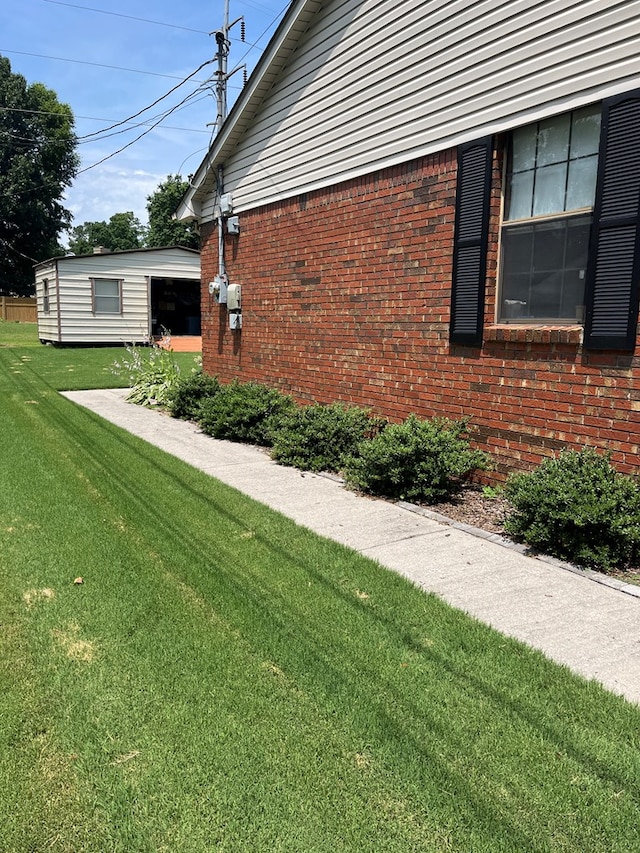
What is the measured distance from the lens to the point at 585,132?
4.80m

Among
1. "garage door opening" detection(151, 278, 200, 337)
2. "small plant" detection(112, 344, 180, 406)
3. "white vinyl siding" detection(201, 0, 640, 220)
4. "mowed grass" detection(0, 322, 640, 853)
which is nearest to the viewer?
"mowed grass" detection(0, 322, 640, 853)

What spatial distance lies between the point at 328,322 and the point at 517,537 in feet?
13.1

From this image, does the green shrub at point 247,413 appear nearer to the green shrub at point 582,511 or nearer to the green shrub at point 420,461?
the green shrub at point 420,461

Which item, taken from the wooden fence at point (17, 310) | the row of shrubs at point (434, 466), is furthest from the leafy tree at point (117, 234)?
the row of shrubs at point (434, 466)

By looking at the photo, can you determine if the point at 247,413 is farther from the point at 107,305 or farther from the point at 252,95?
the point at 107,305

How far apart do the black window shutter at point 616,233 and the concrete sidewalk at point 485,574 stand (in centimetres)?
177

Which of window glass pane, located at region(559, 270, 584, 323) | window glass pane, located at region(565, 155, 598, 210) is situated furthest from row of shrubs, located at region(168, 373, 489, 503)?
window glass pane, located at region(565, 155, 598, 210)

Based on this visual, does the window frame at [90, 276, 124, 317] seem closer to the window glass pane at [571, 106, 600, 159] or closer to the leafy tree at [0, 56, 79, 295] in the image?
the window glass pane at [571, 106, 600, 159]

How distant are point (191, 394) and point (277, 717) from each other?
8.01m

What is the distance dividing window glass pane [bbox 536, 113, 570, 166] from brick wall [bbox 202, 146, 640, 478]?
1.33ft

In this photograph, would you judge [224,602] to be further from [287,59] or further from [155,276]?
[155,276]

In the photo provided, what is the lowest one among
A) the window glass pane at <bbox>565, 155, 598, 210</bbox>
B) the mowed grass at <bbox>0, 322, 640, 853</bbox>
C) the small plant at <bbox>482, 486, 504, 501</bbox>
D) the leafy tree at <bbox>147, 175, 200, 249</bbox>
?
the mowed grass at <bbox>0, 322, 640, 853</bbox>

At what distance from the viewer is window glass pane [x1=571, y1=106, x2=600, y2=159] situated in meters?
4.71

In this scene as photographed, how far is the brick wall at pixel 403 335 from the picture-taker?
16.0 feet
